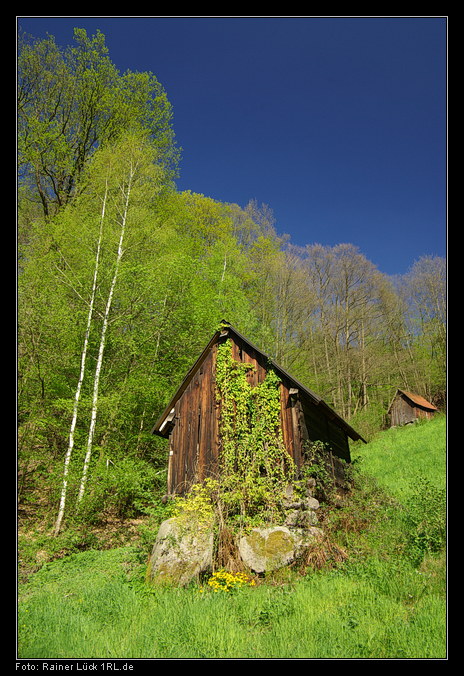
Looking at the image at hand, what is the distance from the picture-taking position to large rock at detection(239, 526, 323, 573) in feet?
27.9

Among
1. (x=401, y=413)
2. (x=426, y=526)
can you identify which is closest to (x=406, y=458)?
(x=426, y=526)

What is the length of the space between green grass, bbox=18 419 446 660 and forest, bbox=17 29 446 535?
3.55 metres

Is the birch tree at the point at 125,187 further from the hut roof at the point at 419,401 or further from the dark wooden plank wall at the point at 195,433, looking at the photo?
the hut roof at the point at 419,401

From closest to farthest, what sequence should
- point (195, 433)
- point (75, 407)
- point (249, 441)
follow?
1. point (249, 441)
2. point (75, 407)
3. point (195, 433)

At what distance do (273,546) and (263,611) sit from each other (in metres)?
→ 2.46

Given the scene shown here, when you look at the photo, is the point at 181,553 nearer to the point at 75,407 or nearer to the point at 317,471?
the point at 317,471

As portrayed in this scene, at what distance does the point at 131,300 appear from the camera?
554 inches

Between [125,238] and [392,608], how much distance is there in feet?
43.3

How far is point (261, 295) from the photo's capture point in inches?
1017

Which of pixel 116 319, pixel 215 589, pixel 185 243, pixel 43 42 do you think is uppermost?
pixel 43 42

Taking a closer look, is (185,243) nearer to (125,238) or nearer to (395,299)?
(125,238)

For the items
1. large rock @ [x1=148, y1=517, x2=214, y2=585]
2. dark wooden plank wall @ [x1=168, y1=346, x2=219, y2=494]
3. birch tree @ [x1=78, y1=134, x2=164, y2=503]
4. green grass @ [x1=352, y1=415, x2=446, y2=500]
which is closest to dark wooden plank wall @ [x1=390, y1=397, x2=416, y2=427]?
green grass @ [x1=352, y1=415, x2=446, y2=500]

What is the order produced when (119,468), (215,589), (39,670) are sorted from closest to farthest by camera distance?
1. (39,670)
2. (215,589)
3. (119,468)

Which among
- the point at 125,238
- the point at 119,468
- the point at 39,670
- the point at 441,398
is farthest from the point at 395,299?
the point at 39,670
